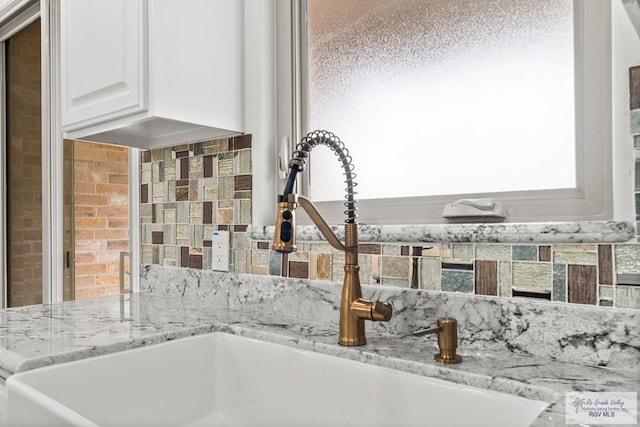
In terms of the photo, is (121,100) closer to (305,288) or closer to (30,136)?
(305,288)

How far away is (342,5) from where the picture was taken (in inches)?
53.8

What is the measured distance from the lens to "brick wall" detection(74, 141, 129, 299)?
2.28 metres

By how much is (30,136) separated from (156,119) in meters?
1.55

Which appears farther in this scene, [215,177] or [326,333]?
[215,177]

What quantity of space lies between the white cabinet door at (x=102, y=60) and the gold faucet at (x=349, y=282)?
1.70ft

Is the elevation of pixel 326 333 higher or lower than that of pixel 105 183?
lower

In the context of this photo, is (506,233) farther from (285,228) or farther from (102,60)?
(102,60)

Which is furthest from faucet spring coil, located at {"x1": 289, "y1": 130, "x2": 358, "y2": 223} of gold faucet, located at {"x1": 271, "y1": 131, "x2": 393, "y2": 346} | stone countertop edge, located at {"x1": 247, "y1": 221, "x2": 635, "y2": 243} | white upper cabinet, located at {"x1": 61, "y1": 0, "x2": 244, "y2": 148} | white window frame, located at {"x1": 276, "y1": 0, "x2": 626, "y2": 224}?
white upper cabinet, located at {"x1": 61, "y1": 0, "x2": 244, "y2": 148}

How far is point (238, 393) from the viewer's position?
3.61ft

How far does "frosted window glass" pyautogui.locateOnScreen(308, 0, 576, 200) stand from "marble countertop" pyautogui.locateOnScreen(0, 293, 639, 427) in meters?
0.38

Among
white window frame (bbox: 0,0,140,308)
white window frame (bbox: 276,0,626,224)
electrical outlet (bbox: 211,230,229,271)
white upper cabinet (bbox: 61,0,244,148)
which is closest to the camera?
white window frame (bbox: 276,0,626,224)

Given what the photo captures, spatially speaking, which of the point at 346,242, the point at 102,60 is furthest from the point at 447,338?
the point at 102,60

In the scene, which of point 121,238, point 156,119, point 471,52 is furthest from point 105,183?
point 471,52

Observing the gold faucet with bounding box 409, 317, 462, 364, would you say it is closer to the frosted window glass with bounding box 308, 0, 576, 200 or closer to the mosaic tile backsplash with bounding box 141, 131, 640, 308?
the mosaic tile backsplash with bounding box 141, 131, 640, 308
